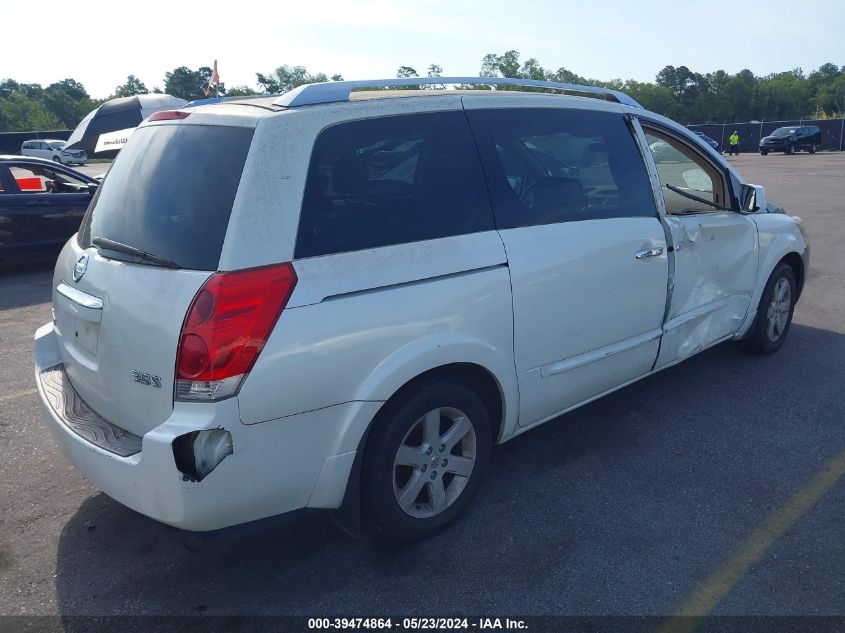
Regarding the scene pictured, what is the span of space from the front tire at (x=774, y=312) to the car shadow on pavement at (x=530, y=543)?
987 mm

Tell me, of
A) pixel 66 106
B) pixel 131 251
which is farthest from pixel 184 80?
pixel 131 251

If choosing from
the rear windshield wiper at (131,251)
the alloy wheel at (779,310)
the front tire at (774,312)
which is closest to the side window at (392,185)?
the rear windshield wiper at (131,251)

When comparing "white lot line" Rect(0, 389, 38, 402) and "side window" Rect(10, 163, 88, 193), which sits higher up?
"side window" Rect(10, 163, 88, 193)

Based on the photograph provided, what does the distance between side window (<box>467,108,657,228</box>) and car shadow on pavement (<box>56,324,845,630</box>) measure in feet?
4.37

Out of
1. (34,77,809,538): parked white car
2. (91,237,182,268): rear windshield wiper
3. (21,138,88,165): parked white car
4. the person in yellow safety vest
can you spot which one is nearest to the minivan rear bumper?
(34,77,809,538): parked white car

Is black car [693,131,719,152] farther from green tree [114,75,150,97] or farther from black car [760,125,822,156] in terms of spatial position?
green tree [114,75,150,97]

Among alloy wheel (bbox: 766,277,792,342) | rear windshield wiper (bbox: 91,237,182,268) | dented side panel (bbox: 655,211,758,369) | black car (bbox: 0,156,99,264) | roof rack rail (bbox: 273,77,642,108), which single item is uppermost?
roof rack rail (bbox: 273,77,642,108)

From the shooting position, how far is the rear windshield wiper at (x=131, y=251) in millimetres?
2589

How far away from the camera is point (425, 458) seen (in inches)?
117

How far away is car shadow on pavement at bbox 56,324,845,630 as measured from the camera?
270cm

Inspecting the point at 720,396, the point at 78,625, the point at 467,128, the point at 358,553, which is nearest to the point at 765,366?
the point at 720,396

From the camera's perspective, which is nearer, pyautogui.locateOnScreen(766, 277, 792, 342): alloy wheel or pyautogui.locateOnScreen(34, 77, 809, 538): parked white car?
pyautogui.locateOnScreen(34, 77, 809, 538): parked white car

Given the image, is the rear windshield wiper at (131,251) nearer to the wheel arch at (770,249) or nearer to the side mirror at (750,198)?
the side mirror at (750,198)

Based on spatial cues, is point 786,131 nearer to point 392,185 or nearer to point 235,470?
point 392,185
